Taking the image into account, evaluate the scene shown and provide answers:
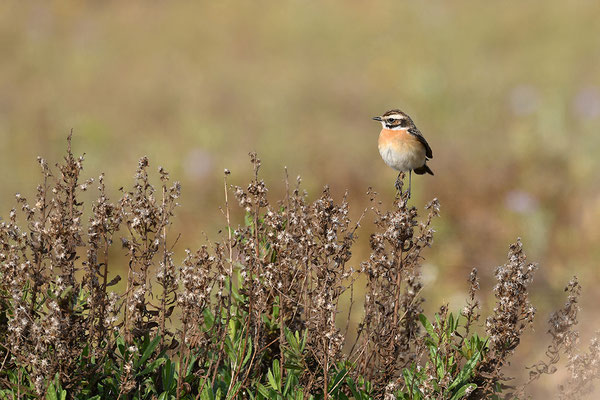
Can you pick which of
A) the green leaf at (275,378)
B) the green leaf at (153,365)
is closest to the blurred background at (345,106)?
the green leaf at (275,378)

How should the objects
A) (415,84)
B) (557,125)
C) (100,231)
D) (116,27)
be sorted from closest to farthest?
(100,231), (557,125), (415,84), (116,27)

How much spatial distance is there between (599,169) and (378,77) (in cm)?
421

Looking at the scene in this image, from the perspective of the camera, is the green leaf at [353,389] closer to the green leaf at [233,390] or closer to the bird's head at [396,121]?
the green leaf at [233,390]

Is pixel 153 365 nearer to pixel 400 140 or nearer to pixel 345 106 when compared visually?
pixel 400 140

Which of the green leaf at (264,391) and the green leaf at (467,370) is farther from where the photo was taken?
the green leaf at (467,370)

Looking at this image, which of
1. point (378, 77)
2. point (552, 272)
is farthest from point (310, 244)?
point (378, 77)

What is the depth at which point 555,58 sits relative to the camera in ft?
39.1

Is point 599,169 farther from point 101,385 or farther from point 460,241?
point 101,385

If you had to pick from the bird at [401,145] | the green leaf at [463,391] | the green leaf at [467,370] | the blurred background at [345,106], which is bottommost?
the green leaf at [463,391]

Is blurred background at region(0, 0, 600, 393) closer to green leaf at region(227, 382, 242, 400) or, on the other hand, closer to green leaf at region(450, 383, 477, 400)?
green leaf at region(450, 383, 477, 400)

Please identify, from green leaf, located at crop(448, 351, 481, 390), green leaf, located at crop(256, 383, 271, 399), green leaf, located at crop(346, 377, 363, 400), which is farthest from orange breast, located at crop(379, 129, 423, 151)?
green leaf, located at crop(256, 383, 271, 399)

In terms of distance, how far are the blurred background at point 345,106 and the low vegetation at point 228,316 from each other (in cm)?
300

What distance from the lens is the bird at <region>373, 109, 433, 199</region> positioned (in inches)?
208

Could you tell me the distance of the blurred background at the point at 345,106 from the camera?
8.30m
